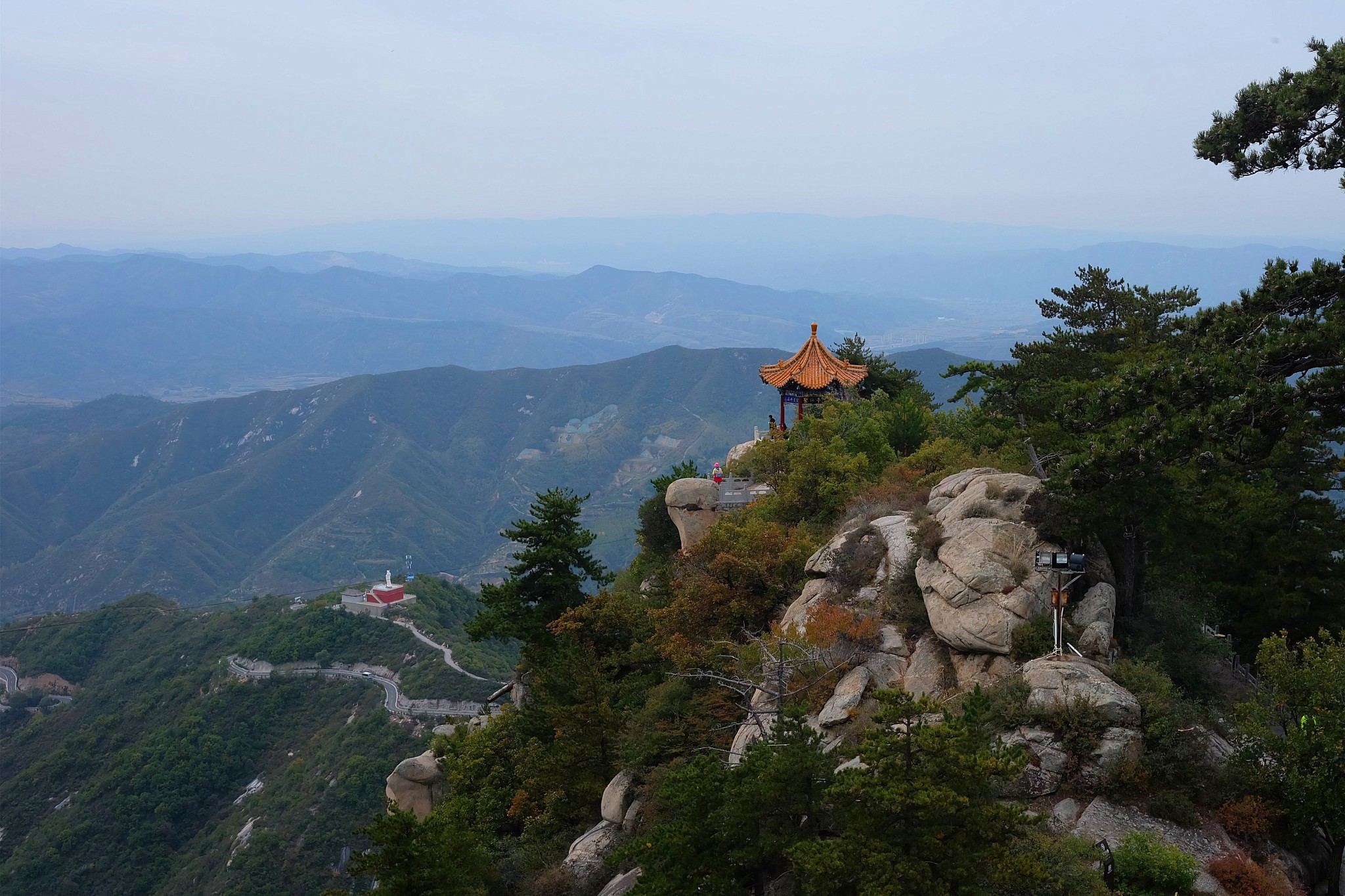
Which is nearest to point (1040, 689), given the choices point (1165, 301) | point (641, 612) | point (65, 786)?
point (1165, 301)

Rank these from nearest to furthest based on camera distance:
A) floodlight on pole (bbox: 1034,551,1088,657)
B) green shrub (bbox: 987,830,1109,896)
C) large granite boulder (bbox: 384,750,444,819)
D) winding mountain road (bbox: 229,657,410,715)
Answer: green shrub (bbox: 987,830,1109,896) → floodlight on pole (bbox: 1034,551,1088,657) → large granite boulder (bbox: 384,750,444,819) → winding mountain road (bbox: 229,657,410,715)

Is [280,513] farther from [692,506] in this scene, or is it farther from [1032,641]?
[1032,641]

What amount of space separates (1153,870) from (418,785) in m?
21.0

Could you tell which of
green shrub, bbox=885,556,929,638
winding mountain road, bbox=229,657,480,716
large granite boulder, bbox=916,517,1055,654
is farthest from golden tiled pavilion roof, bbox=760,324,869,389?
winding mountain road, bbox=229,657,480,716

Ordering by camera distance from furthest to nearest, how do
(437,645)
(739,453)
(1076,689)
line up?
(437,645)
(739,453)
(1076,689)

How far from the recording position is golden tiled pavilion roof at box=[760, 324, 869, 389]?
3347cm

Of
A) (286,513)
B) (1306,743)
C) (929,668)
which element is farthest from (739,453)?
(286,513)

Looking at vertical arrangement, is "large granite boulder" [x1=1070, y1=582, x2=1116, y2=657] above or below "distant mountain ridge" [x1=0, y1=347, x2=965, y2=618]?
above

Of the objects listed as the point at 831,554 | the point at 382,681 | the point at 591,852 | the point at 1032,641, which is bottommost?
the point at 382,681

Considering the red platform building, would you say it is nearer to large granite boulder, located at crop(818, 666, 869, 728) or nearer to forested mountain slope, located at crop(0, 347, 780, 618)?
large granite boulder, located at crop(818, 666, 869, 728)

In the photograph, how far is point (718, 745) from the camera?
15602 mm

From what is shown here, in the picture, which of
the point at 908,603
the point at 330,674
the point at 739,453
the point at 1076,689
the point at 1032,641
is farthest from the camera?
the point at 330,674

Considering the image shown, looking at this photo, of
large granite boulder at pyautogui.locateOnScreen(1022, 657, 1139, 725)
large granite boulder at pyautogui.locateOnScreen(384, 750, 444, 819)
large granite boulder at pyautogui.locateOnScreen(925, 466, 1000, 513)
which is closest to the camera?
large granite boulder at pyautogui.locateOnScreen(1022, 657, 1139, 725)

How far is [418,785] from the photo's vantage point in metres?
25.5
